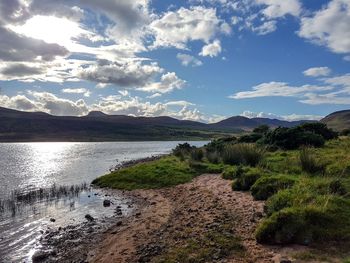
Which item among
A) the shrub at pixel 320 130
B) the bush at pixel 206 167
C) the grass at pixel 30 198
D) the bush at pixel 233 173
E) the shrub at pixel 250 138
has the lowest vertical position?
the grass at pixel 30 198

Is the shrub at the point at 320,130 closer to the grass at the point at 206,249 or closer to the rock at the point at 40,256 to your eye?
the grass at the point at 206,249

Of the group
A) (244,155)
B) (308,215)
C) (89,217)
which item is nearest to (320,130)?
(244,155)

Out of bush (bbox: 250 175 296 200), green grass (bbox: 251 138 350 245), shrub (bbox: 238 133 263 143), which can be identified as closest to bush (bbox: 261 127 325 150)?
shrub (bbox: 238 133 263 143)

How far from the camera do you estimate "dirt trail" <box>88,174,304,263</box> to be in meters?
13.1

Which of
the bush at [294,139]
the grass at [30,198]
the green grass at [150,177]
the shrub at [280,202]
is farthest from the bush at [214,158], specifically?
the shrub at [280,202]

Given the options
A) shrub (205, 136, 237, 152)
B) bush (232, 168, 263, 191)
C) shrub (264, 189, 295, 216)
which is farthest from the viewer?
shrub (205, 136, 237, 152)

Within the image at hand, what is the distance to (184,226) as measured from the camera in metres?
16.5

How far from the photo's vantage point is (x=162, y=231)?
54.3 ft

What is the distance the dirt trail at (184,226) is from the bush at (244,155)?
5.57m

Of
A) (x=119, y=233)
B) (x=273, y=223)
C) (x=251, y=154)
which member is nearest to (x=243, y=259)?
(x=273, y=223)

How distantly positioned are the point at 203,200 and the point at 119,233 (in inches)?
224

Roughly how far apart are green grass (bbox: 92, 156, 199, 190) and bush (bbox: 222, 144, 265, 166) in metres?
3.23

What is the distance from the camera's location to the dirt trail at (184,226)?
13097 millimetres

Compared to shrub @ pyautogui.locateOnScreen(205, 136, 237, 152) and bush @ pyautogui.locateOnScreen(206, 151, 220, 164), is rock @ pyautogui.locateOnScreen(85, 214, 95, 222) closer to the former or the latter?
bush @ pyautogui.locateOnScreen(206, 151, 220, 164)
